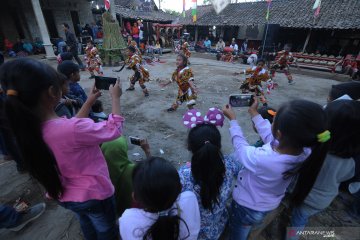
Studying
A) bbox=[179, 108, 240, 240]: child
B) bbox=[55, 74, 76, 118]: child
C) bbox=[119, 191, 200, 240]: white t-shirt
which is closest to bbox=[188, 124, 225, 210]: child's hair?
bbox=[179, 108, 240, 240]: child

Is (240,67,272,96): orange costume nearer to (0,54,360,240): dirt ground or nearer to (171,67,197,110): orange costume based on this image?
(0,54,360,240): dirt ground

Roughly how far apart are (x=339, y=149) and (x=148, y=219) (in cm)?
149

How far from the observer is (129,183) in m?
1.98

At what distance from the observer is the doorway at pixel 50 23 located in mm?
14666

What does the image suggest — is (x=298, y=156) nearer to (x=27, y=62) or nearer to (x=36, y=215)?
(x=27, y=62)

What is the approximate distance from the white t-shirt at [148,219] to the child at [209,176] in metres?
0.19

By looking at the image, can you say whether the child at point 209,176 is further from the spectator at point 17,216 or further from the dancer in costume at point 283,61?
the dancer in costume at point 283,61

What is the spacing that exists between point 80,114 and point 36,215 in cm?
167

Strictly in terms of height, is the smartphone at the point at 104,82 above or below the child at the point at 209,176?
above

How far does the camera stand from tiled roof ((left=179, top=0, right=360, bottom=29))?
42.9ft

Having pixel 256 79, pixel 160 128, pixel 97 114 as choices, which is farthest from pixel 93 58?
pixel 256 79

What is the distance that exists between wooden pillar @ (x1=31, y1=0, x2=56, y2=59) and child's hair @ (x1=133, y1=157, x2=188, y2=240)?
13.5 metres

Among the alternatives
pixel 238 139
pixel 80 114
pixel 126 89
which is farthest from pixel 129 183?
pixel 126 89

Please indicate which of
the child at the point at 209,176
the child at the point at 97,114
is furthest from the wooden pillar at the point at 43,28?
the child at the point at 209,176
